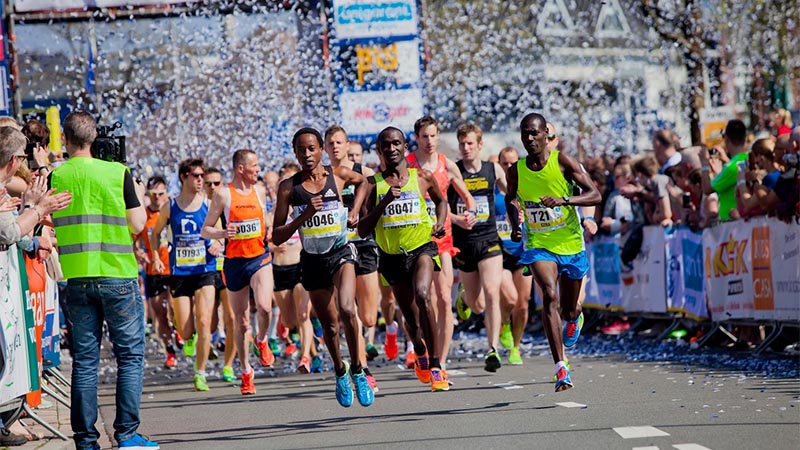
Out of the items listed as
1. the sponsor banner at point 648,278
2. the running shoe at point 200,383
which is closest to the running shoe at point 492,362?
the running shoe at point 200,383

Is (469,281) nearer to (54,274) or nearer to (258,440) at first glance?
(54,274)

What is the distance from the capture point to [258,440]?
946cm

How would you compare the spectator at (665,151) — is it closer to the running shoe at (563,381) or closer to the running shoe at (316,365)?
the running shoe at (316,365)

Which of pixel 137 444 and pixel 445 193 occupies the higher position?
pixel 445 193

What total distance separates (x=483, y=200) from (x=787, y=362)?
3.20m

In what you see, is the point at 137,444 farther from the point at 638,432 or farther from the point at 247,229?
the point at 247,229

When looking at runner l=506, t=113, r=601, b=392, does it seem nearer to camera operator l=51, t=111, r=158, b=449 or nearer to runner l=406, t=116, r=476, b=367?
runner l=406, t=116, r=476, b=367

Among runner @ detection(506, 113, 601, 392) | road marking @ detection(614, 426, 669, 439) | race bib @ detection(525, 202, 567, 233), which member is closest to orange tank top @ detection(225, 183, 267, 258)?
runner @ detection(506, 113, 601, 392)

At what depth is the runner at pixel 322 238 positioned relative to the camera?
10.6 m

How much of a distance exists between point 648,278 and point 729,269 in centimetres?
246

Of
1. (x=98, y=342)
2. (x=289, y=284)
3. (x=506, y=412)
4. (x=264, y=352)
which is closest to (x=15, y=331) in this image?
(x=98, y=342)

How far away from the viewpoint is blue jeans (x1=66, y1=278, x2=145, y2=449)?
8742 millimetres

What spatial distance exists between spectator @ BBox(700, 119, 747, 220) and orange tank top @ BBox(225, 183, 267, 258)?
4851 millimetres

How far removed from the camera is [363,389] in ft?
34.0
